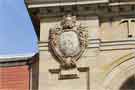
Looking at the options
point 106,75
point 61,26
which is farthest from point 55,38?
point 106,75

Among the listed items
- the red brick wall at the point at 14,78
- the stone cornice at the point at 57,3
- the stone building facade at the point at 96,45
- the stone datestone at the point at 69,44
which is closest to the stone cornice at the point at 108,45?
the stone building facade at the point at 96,45

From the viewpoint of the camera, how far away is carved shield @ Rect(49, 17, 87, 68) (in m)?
23.8

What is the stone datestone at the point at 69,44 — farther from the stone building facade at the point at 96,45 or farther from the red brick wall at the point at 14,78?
the red brick wall at the point at 14,78

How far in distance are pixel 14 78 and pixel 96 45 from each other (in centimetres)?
352

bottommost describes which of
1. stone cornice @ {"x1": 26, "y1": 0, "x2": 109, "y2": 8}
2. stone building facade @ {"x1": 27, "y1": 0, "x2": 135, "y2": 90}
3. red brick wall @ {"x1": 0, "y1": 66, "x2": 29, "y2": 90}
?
red brick wall @ {"x1": 0, "y1": 66, "x2": 29, "y2": 90}

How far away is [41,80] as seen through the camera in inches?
933

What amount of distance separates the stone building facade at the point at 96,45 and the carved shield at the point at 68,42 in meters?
0.17

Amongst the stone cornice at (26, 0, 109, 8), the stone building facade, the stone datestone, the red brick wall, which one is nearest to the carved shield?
the stone datestone

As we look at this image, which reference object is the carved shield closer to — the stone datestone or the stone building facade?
the stone datestone

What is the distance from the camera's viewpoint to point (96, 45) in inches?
939

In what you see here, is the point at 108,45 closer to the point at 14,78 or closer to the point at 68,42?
the point at 68,42

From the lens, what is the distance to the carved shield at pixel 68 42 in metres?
23.8

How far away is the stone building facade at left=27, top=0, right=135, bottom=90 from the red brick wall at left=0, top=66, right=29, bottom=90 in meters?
1.65

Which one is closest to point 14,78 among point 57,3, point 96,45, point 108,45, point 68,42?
point 68,42
